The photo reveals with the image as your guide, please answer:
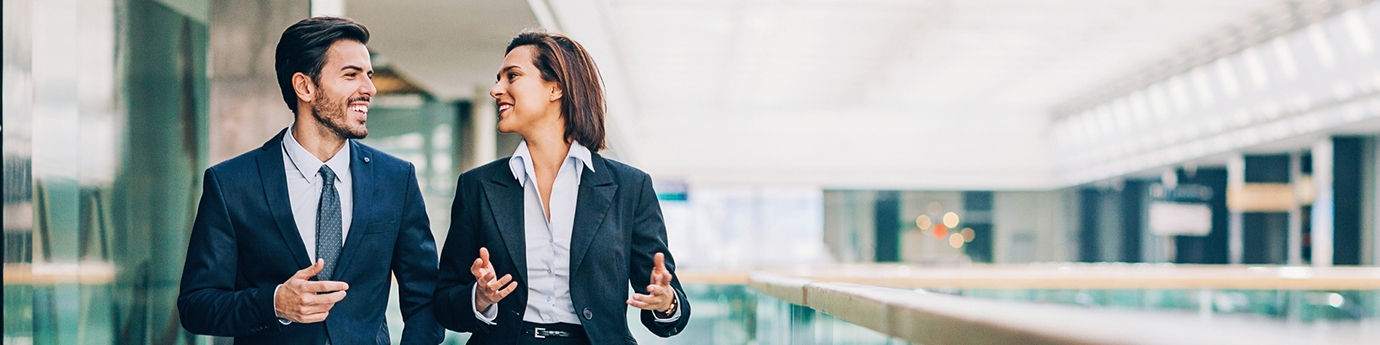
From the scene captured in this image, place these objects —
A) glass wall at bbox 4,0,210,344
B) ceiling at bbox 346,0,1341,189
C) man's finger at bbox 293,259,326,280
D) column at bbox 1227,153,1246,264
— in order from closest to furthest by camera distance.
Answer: man's finger at bbox 293,259,326,280, glass wall at bbox 4,0,210,344, ceiling at bbox 346,0,1341,189, column at bbox 1227,153,1246,264

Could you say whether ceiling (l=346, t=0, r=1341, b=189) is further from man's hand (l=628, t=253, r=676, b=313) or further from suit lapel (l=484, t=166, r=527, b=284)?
man's hand (l=628, t=253, r=676, b=313)

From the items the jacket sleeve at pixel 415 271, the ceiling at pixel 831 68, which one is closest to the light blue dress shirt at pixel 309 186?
the jacket sleeve at pixel 415 271

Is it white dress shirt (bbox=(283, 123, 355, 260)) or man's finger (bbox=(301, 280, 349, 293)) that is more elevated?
white dress shirt (bbox=(283, 123, 355, 260))

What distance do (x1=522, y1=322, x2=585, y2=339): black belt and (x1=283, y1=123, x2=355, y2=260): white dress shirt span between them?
39cm

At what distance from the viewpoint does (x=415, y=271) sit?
218cm

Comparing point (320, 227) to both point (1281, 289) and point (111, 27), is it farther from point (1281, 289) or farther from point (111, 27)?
point (1281, 289)

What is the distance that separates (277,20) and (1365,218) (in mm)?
11637

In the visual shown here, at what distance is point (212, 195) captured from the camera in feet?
6.64

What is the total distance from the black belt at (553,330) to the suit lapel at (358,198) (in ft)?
1.18

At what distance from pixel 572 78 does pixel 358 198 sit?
17.7 inches

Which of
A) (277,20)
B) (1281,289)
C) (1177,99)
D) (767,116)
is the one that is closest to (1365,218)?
(1177,99)

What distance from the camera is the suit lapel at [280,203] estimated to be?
2037 mm

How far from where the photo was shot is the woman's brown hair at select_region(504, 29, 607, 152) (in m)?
2.07

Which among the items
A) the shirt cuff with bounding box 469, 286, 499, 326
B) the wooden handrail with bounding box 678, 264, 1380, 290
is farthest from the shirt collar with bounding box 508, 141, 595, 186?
the wooden handrail with bounding box 678, 264, 1380, 290
